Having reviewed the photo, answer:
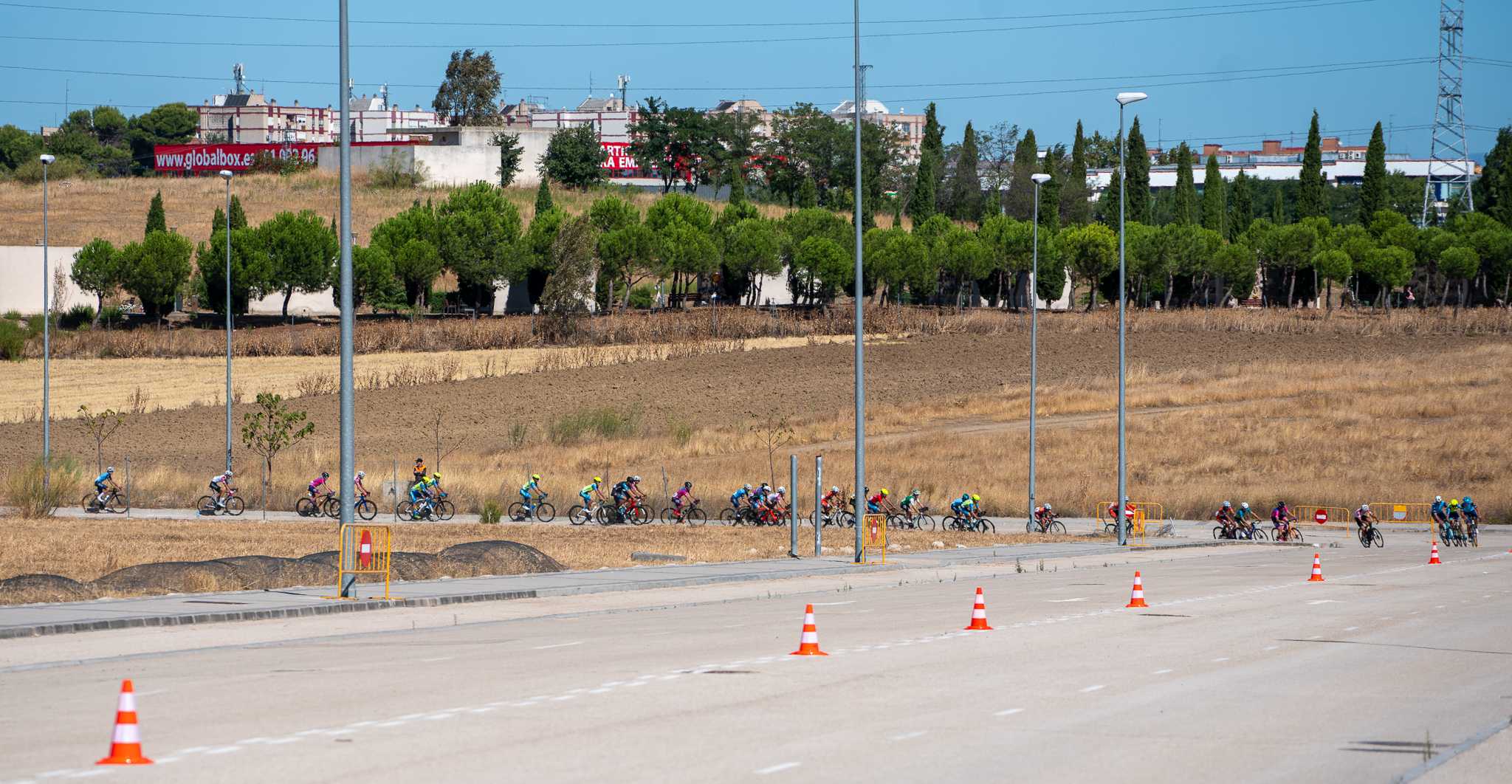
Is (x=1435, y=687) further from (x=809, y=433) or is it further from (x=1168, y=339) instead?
(x=1168, y=339)

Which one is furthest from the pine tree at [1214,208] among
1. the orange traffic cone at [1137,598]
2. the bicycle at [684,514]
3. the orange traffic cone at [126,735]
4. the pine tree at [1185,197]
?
the orange traffic cone at [126,735]

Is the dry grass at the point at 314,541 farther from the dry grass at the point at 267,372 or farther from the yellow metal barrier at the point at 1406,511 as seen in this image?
the dry grass at the point at 267,372

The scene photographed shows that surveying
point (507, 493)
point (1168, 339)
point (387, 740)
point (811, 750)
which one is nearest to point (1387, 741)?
point (811, 750)

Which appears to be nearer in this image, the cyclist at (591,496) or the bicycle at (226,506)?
the cyclist at (591,496)

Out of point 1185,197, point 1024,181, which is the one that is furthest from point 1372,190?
point 1024,181

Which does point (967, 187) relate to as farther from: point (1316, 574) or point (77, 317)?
point (1316, 574)

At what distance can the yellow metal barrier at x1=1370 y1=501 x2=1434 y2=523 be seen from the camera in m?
54.0

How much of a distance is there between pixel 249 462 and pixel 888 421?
92.8 feet

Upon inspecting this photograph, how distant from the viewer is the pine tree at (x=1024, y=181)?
497 ft

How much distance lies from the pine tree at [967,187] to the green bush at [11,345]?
9771 cm

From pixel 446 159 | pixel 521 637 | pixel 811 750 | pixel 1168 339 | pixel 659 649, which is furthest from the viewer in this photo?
pixel 446 159

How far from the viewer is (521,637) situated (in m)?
18.8

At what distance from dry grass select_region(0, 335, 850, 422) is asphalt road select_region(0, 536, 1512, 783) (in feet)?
180

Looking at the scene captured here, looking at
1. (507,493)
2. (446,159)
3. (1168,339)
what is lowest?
(507,493)
